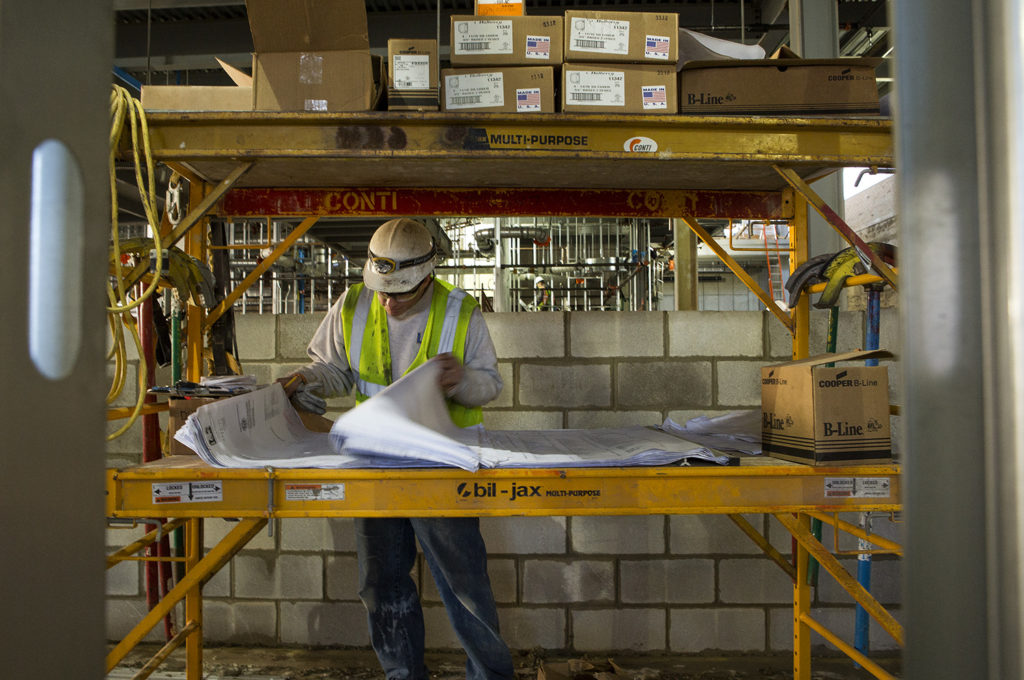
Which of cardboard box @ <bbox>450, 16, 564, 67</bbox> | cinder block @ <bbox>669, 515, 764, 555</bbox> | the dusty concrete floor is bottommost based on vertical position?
the dusty concrete floor

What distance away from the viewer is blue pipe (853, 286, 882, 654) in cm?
A: 243

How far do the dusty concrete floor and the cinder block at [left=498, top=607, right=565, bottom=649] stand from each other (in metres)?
0.06

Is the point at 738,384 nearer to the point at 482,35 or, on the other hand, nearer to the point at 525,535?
the point at 525,535

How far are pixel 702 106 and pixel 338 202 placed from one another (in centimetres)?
149

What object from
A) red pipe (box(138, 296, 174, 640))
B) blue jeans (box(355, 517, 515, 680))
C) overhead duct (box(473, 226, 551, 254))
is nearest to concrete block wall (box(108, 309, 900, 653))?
red pipe (box(138, 296, 174, 640))

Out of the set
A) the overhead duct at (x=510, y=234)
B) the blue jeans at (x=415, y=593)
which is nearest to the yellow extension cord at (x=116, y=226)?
the blue jeans at (x=415, y=593)

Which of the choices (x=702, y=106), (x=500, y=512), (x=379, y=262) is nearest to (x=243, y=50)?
(x=379, y=262)

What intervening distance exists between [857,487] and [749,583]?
187cm

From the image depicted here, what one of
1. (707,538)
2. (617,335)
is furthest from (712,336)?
(707,538)

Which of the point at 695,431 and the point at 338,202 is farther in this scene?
the point at 338,202

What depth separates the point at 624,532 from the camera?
3.38 metres

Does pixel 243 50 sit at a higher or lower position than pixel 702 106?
higher

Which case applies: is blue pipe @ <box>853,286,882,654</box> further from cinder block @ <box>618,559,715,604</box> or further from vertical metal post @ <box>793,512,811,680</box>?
cinder block @ <box>618,559,715,604</box>

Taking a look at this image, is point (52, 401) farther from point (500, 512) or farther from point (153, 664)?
point (153, 664)
